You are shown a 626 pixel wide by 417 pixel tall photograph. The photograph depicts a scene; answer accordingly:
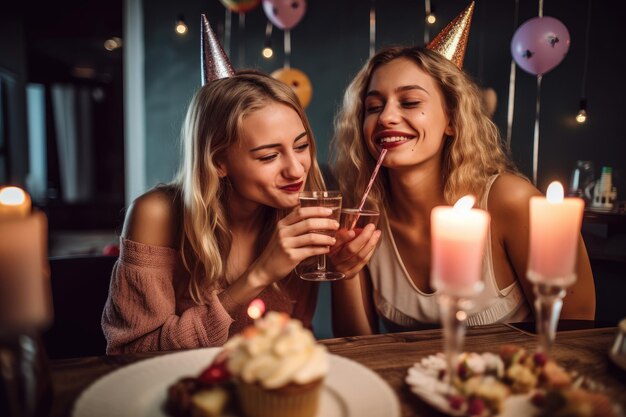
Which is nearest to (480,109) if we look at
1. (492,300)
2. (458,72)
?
(458,72)

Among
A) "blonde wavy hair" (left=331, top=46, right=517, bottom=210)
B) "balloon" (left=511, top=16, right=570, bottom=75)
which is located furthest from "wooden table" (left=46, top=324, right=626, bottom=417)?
"balloon" (left=511, top=16, right=570, bottom=75)

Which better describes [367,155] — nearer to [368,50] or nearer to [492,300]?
[492,300]

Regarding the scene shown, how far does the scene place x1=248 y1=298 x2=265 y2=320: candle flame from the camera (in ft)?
6.55

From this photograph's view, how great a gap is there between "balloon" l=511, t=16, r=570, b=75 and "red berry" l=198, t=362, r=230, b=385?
3466 mm

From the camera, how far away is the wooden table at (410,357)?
3.60ft

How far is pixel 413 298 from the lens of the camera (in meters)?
2.16

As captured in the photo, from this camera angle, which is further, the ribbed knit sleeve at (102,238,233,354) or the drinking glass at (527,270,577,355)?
the ribbed knit sleeve at (102,238,233,354)

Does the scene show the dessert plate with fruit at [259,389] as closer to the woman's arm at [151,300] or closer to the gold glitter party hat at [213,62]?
the woman's arm at [151,300]

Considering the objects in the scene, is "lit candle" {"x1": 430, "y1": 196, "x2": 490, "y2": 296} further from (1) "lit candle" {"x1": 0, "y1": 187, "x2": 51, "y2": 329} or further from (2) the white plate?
(1) "lit candle" {"x1": 0, "y1": 187, "x2": 51, "y2": 329}

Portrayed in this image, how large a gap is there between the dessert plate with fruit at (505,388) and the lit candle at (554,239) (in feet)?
0.75

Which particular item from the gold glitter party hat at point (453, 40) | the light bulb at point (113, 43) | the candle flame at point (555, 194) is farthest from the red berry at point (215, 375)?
the light bulb at point (113, 43)

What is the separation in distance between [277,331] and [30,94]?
35.9 ft

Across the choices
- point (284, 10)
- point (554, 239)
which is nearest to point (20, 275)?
point (554, 239)

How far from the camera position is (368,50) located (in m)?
4.98
